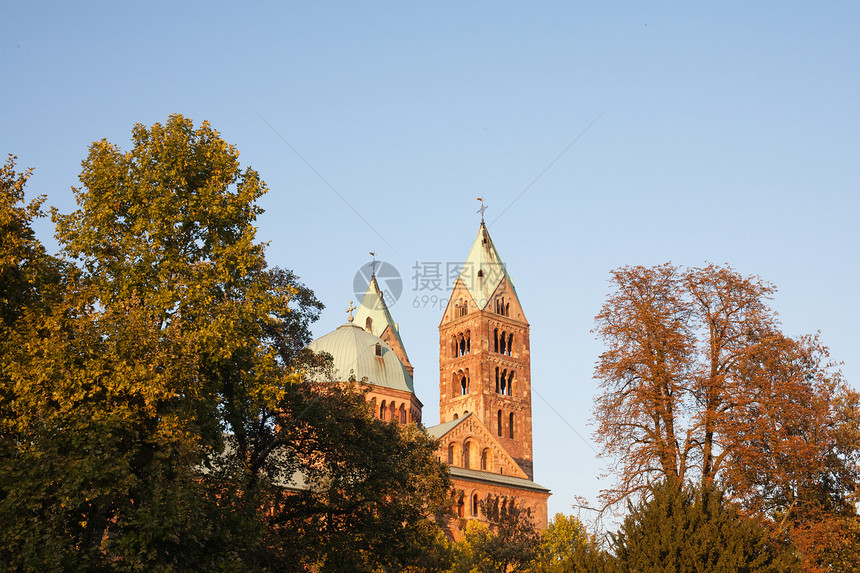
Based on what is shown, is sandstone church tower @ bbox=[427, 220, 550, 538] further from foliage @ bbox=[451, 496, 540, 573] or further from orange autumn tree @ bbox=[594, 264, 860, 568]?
orange autumn tree @ bbox=[594, 264, 860, 568]

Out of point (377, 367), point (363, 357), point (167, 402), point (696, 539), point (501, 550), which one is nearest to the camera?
point (167, 402)

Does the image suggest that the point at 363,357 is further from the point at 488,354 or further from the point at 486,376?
the point at 488,354

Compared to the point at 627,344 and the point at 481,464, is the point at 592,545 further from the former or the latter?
the point at 481,464

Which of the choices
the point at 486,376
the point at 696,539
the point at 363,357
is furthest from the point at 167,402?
the point at 486,376

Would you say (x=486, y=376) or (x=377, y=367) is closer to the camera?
(x=377, y=367)

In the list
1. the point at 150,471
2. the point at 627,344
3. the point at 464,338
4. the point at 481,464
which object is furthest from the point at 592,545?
the point at 464,338

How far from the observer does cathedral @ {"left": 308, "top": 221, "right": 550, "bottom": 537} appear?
70812 mm

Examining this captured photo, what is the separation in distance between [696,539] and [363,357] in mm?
52491

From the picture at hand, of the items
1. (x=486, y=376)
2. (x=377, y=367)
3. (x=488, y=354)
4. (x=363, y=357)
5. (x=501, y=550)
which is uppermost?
(x=488, y=354)

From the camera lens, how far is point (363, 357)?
71.7 meters

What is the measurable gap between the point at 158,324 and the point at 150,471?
142 inches

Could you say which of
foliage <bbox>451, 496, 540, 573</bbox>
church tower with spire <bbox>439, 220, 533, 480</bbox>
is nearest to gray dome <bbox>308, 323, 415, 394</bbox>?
church tower with spire <bbox>439, 220, 533, 480</bbox>

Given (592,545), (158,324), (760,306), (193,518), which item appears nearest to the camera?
(193,518)

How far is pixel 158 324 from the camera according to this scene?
65.3 feet
